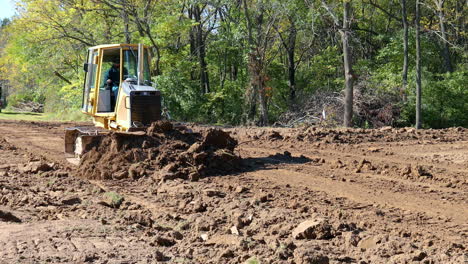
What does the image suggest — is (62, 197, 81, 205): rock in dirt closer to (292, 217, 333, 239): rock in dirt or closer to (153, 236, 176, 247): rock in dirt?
(153, 236, 176, 247): rock in dirt

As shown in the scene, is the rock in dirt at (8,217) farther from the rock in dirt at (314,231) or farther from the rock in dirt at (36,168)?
the rock in dirt at (36,168)

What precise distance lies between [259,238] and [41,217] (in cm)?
301

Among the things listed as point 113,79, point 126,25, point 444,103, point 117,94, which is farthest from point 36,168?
point 444,103

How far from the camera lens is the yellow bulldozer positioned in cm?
1216

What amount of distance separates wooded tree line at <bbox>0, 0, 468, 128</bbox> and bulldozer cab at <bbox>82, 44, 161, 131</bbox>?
11548mm

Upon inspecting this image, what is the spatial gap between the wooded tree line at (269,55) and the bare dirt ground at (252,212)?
12046 mm

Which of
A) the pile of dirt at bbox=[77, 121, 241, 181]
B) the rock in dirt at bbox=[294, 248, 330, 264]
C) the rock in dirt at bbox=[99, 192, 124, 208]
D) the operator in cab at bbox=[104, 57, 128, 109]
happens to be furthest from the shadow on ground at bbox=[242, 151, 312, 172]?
the rock in dirt at bbox=[294, 248, 330, 264]

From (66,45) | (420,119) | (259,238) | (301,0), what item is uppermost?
(301,0)

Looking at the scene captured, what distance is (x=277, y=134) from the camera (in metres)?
17.0

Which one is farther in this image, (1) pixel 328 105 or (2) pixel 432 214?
(1) pixel 328 105

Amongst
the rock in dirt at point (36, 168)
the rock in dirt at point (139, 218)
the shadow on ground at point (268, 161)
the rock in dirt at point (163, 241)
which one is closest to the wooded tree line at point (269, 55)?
the shadow on ground at point (268, 161)

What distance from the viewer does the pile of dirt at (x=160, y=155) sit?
11055mm

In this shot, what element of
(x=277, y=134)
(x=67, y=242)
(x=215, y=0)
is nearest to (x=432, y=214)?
(x=67, y=242)

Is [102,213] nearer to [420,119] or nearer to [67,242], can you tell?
[67,242]
